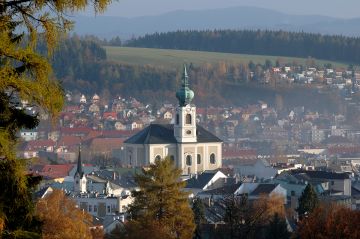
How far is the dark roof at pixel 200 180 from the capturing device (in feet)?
232

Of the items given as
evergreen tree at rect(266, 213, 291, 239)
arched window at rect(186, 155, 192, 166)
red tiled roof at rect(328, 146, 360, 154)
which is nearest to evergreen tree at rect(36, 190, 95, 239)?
evergreen tree at rect(266, 213, 291, 239)

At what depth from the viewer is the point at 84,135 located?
138 meters

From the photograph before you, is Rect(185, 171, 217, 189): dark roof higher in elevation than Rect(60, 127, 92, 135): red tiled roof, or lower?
higher

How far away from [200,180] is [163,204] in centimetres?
4197

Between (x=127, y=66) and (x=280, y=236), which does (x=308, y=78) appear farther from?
(x=280, y=236)

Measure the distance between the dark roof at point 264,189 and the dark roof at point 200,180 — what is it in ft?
22.4

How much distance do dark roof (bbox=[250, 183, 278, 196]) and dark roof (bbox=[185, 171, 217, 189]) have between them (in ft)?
22.4

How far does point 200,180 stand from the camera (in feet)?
237

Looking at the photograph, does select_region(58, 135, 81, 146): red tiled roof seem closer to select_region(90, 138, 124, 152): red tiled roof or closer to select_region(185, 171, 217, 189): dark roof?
select_region(90, 138, 124, 152): red tiled roof

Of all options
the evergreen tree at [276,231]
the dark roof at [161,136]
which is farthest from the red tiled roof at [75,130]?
the evergreen tree at [276,231]

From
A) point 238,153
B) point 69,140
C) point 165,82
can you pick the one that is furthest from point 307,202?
point 165,82

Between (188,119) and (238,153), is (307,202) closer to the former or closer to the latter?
(188,119)

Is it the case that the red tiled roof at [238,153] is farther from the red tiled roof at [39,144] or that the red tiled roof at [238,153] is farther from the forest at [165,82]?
the forest at [165,82]

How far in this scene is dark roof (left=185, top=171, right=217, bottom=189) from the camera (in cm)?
7069
